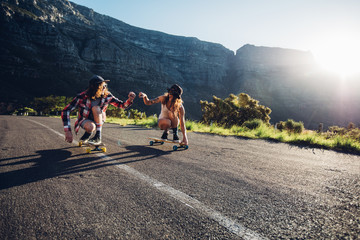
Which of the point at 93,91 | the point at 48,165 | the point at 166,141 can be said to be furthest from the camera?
the point at 166,141

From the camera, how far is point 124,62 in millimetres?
105562

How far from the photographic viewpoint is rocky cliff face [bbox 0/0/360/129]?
7131cm

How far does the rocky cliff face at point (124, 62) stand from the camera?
7131 cm

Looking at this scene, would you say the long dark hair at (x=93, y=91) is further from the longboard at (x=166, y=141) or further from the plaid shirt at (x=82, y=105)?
the longboard at (x=166, y=141)

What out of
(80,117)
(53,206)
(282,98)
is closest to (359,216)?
(53,206)

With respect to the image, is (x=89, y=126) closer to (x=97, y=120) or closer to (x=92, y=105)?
(x=97, y=120)

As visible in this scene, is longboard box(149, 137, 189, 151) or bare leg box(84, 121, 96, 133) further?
longboard box(149, 137, 189, 151)

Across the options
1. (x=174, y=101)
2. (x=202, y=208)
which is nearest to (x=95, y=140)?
(x=174, y=101)

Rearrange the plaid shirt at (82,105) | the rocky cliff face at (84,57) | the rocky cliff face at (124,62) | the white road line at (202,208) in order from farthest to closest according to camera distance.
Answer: the rocky cliff face at (124,62) < the rocky cliff face at (84,57) < the plaid shirt at (82,105) < the white road line at (202,208)

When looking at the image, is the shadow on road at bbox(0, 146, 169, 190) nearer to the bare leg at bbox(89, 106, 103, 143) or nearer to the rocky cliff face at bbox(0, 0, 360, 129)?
the bare leg at bbox(89, 106, 103, 143)

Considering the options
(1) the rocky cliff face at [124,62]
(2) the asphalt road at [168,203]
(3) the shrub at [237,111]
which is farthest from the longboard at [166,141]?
(1) the rocky cliff face at [124,62]

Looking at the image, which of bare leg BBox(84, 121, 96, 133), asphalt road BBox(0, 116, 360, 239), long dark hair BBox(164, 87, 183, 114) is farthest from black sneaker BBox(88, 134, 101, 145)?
long dark hair BBox(164, 87, 183, 114)

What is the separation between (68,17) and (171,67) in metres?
69.6

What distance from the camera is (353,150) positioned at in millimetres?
6262
